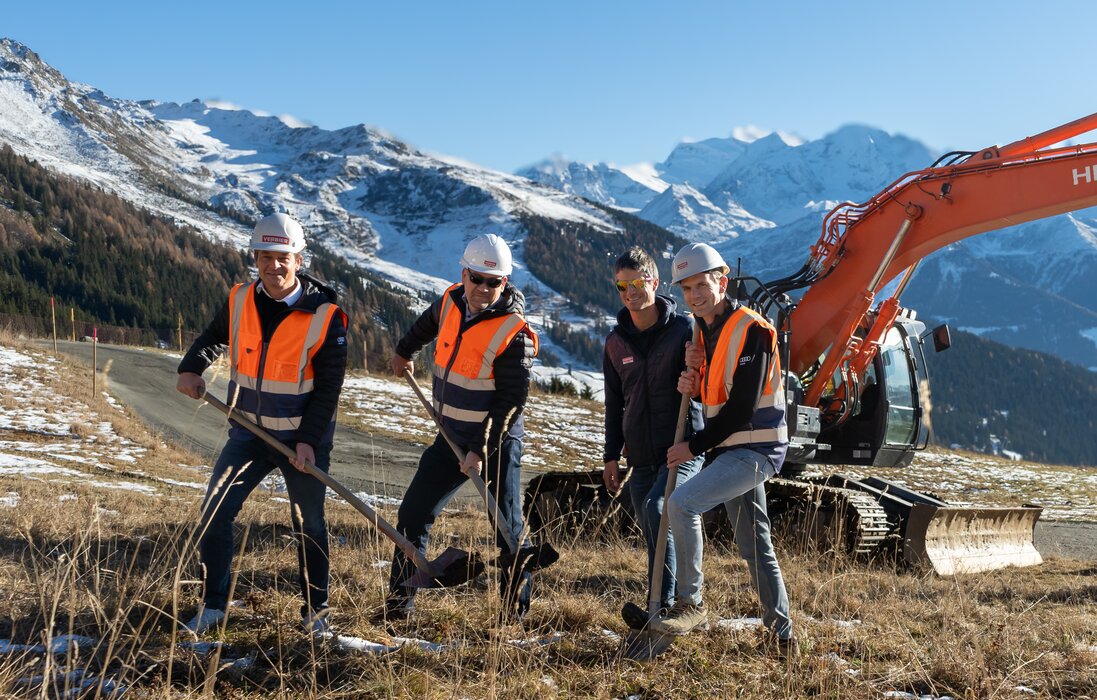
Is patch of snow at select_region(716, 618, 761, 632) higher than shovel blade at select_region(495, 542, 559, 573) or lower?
lower

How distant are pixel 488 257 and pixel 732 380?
1545 millimetres

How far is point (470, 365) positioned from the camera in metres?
5.08

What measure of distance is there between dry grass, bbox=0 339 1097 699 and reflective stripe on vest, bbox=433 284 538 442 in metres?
0.72

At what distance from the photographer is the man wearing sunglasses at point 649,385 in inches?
196

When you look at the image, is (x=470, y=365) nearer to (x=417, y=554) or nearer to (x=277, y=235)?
(x=417, y=554)

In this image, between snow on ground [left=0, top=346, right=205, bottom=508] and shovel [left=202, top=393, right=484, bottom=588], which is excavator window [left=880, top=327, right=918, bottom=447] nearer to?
shovel [left=202, top=393, right=484, bottom=588]

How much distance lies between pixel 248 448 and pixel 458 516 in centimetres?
578

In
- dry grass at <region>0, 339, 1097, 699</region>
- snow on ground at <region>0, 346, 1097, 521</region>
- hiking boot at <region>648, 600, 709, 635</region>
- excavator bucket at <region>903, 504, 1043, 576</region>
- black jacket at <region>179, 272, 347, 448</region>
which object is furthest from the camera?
snow on ground at <region>0, 346, 1097, 521</region>

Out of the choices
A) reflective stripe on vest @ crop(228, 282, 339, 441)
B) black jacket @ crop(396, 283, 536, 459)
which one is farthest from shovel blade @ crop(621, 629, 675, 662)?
reflective stripe on vest @ crop(228, 282, 339, 441)

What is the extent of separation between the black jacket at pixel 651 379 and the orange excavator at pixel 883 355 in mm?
3262

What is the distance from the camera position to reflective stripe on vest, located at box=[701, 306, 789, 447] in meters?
4.51

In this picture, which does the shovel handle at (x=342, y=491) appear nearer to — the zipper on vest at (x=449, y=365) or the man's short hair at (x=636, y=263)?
the zipper on vest at (x=449, y=365)

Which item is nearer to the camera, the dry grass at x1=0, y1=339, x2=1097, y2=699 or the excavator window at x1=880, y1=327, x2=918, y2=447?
the dry grass at x1=0, y1=339, x2=1097, y2=699

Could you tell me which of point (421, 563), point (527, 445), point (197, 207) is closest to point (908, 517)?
point (421, 563)
